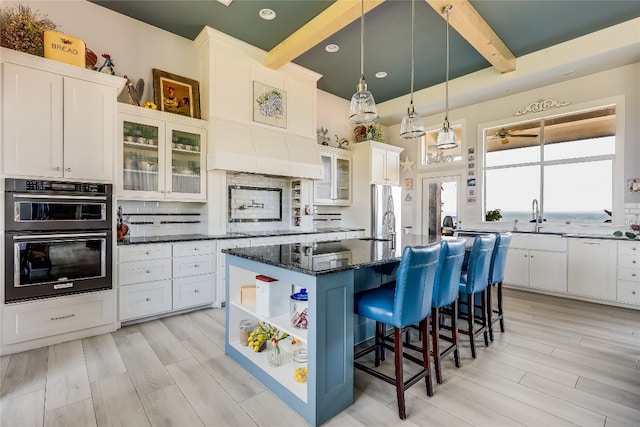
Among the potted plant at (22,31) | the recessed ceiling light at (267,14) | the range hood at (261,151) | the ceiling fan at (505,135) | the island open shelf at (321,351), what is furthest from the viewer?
the ceiling fan at (505,135)

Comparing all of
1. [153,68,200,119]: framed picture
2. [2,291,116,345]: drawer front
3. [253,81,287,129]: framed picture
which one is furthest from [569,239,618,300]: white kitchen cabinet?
[2,291,116,345]: drawer front

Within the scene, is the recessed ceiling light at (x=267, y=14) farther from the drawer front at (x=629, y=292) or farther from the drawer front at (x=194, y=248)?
the drawer front at (x=629, y=292)

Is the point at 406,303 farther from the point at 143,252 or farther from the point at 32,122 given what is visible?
the point at 32,122

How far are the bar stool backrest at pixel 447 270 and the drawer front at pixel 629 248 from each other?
10.5ft

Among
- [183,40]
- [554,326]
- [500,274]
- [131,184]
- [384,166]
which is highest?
[183,40]

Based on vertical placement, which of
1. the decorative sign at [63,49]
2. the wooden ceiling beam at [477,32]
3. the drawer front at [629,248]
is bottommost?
the drawer front at [629,248]

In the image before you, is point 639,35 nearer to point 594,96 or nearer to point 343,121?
point 594,96

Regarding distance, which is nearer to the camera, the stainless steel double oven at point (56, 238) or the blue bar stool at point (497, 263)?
the stainless steel double oven at point (56, 238)

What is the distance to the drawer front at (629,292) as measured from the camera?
3758 mm

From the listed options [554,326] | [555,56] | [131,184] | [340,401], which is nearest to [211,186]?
[131,184]

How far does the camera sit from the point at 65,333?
272cm

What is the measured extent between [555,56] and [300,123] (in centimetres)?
361

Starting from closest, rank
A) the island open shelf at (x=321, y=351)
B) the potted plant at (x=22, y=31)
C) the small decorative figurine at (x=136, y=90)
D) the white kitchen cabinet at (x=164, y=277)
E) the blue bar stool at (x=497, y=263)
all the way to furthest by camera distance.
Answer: the island open shelf at (x=321, y=351)
the potted plant at (x=22, y=31)
the blue bar stool at (x=497, y=263)
the white kitchen cabinet at (x=164, y=277)
the small decorative figurine at (x=136, y=90)

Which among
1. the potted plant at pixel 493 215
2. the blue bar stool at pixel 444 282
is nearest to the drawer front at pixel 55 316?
the blue bar stool at pixel 444 282
